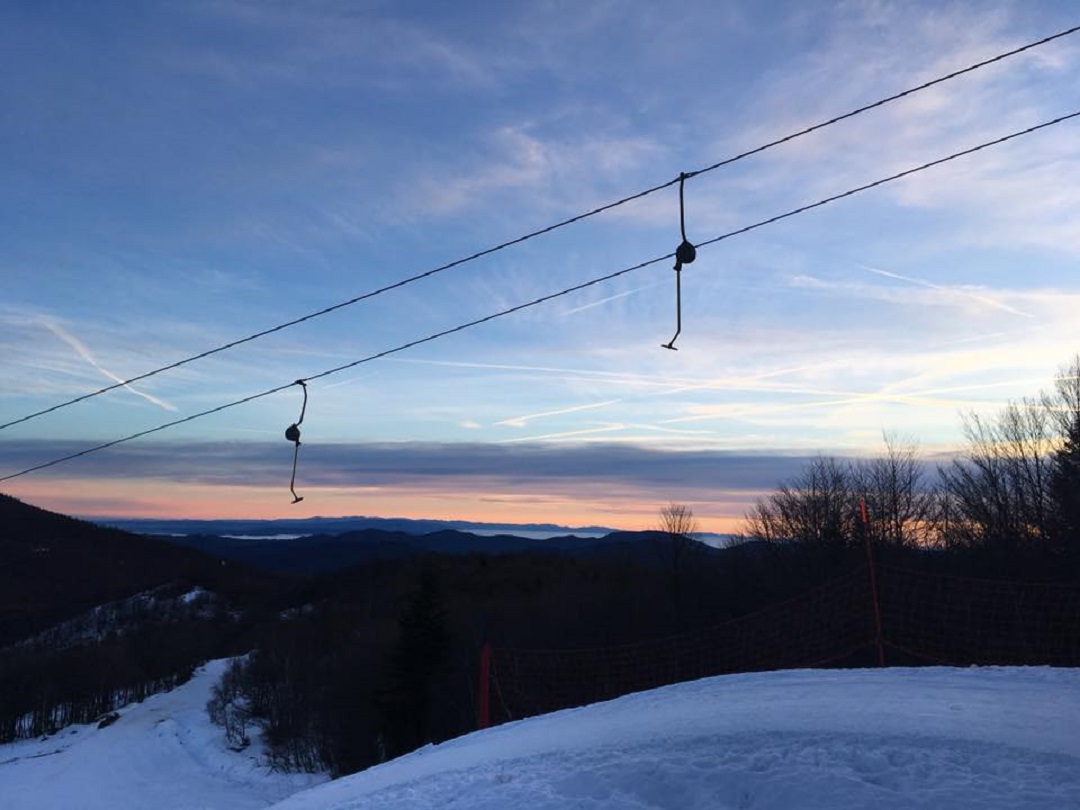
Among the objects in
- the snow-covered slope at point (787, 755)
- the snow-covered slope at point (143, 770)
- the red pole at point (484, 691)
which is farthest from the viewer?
the snow-covered slope at point (143, 770)

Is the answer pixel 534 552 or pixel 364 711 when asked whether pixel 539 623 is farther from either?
A: pixel 534 552

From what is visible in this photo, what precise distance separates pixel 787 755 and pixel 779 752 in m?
0.09

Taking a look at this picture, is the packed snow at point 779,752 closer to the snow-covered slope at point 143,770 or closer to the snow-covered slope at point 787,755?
the snow-covered slope at point 787,755

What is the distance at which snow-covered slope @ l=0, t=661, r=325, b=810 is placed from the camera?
5366 centimetres

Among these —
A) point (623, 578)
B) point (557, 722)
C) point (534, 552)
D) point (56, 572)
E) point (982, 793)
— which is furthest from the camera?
point (56, 572)

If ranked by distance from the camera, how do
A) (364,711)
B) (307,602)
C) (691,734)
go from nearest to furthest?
(691,734), (364,711), (307,602)

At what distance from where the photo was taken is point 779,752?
5.84 metres

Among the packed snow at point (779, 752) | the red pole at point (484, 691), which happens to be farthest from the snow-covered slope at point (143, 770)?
the packed snow at point (779, 752)

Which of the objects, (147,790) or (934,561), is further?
(147,790)

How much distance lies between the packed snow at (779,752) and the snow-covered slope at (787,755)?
15mm

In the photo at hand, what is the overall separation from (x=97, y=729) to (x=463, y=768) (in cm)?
8553

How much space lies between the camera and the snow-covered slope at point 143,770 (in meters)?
53.7

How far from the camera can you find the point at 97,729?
253 feet

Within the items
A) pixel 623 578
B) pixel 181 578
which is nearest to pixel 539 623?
pixel 623 578
